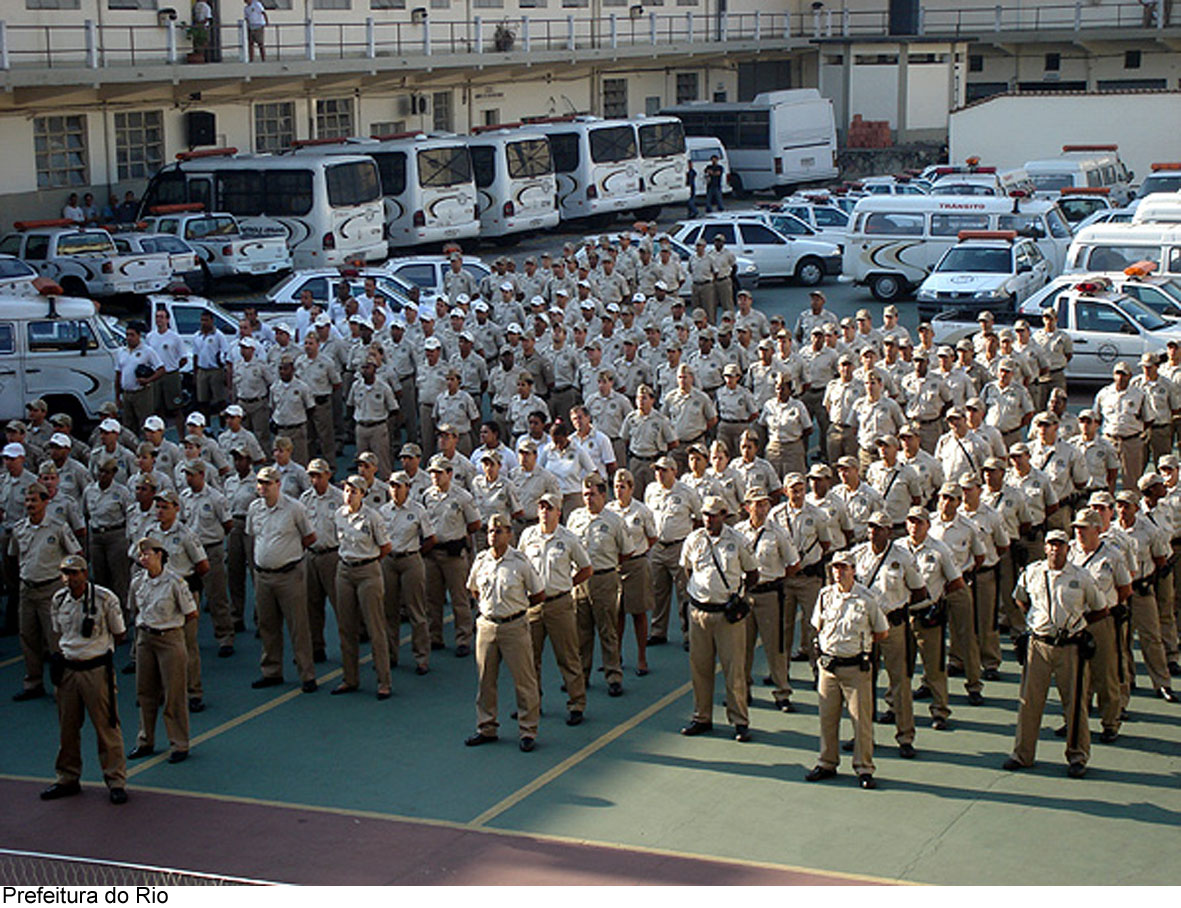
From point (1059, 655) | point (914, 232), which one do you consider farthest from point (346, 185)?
point (1059, 655)

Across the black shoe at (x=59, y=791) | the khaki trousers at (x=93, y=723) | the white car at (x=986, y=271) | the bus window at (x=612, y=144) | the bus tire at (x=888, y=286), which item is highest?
the bus window at (x=612, y=144)

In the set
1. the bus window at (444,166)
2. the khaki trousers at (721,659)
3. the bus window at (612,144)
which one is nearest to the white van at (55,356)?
the khaki trousers at (721,659)

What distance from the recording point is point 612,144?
38.3 metres

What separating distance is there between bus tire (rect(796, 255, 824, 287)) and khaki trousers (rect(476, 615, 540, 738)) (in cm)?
2006

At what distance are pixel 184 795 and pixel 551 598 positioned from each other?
9.39 feet

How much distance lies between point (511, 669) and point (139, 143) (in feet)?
83.7

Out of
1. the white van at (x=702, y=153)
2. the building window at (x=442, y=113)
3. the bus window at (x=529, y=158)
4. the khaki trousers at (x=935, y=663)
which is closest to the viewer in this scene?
the khaki trousers at (x=935, y=663)

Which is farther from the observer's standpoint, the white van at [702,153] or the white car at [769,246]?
the white van at [702,153]

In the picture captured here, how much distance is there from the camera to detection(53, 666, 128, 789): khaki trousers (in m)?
11.4

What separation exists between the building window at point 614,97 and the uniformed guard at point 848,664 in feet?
127

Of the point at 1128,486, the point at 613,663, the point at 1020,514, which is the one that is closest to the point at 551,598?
the point at 613,663

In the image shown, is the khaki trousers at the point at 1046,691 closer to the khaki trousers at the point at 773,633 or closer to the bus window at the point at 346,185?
the khaki trousers at the point at 773,633

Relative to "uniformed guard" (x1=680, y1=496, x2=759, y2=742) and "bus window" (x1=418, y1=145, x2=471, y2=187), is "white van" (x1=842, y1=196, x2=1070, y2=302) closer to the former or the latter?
"bus window" (x1=418, y1=145, x2=471, y2=187)

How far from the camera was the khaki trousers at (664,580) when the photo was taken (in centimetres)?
1380
